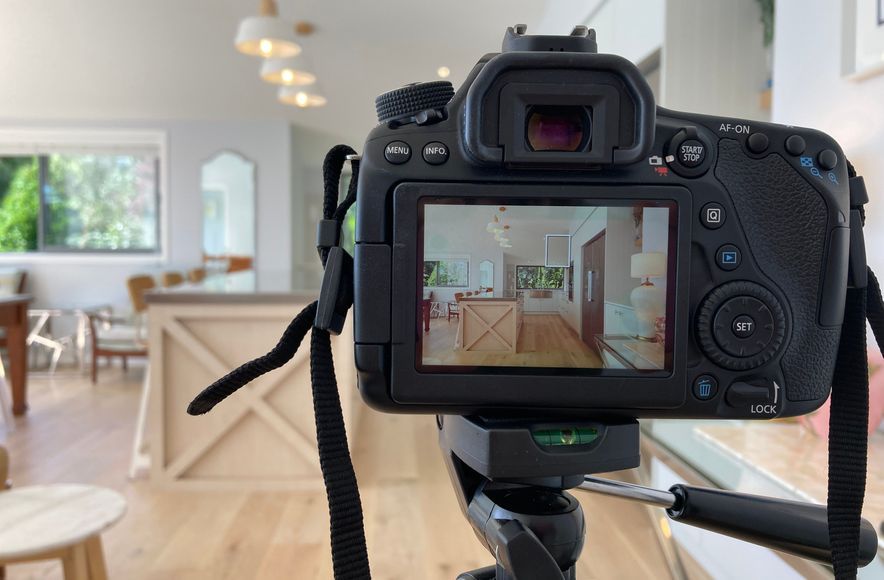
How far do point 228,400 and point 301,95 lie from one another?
1.86 meters

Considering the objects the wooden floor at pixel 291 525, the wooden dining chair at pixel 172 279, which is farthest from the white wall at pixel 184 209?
the wooden floor at pixel 291 525

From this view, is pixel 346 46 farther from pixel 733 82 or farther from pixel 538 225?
pixel 538 225

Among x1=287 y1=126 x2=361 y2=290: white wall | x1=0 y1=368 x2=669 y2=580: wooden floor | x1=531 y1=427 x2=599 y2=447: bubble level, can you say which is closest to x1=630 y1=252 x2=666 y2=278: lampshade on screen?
x1=531 y1=427 x2=599 y2=447: bubble level

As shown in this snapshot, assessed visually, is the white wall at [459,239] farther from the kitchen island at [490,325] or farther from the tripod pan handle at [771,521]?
the tripod pan handle at [771,521]

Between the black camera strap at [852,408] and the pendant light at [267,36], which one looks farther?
the pendant light at [267,36]

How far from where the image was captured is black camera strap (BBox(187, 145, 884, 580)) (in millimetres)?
407

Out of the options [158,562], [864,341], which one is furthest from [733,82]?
[158,562]

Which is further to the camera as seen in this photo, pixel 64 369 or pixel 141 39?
pixel 64 369

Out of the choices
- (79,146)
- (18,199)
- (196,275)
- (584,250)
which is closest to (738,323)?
(584,250)

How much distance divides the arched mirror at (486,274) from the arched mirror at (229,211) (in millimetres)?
5590

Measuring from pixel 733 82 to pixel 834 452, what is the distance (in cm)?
186

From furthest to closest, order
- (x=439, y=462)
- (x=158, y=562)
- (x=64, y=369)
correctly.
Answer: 1. (x=64, y=369)
2. (x=439, y=462)
3. (x=158, y=562)

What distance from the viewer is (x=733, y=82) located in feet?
6.60

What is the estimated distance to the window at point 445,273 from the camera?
413mm
